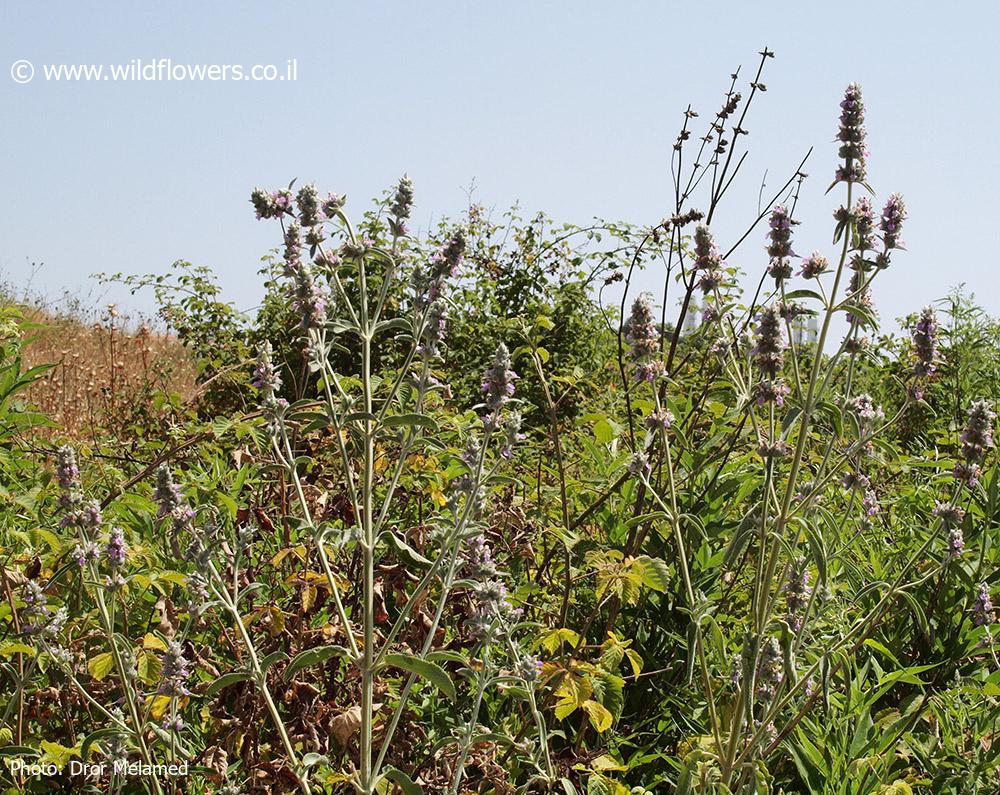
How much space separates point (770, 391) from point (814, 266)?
0.46m

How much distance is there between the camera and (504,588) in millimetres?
2500

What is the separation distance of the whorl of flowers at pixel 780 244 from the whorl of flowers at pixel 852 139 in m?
0.17

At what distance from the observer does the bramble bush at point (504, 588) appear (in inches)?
92.8

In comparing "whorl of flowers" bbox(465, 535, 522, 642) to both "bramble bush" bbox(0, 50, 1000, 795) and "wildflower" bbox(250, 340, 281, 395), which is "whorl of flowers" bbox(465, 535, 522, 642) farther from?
"wildflower" bbox(250, 340, 281, 395)

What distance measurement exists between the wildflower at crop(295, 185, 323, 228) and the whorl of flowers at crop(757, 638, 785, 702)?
1572 mm

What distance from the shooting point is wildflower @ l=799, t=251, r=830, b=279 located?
8.80ft

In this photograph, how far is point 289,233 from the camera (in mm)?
2416

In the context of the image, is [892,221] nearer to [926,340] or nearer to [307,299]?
[926,340]

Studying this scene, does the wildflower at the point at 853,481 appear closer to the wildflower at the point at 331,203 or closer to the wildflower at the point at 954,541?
the wildflower at the point at 954,541

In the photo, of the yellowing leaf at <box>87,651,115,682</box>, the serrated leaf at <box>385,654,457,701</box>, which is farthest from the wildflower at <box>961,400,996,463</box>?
the yellowing leaf at <box>87,651,115,682</box>

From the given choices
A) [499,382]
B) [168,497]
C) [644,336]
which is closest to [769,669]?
[644,336]

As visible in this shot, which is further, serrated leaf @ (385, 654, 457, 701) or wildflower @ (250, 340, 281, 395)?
wildflower @ (250, 340, 281, 395)

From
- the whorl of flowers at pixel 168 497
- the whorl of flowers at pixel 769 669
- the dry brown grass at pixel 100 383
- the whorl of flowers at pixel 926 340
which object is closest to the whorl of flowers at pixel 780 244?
the whorl of flowers at pixel 926 340

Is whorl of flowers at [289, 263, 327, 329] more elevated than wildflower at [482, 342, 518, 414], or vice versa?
whorl of flowers at [289, 263, 327, 329]
